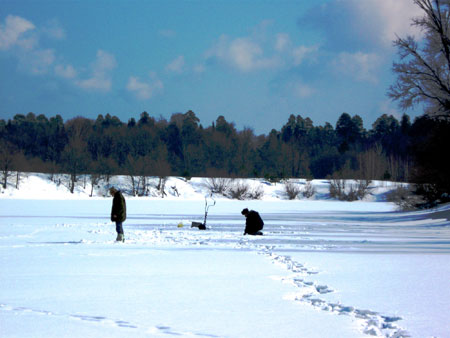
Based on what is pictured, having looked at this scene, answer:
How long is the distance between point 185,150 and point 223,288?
281 feet

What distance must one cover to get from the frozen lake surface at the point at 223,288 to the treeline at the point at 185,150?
56.3m

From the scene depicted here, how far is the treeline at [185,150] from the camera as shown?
2965 inches

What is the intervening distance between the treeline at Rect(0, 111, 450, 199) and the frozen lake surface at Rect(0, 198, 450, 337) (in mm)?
56284

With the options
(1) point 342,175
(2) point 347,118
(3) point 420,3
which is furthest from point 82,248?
(2) point 347,118

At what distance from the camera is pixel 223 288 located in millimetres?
8312

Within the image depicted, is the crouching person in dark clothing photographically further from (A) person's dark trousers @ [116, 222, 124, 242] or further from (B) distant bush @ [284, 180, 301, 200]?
(B) distant bush @ [284, 180, 301, 200]

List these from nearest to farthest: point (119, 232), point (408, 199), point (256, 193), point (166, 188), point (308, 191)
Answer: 1. point (119, 232)
2. point (408, 199)
3. point (256, 193)
4. point (308, 191)
5. point (166, 188)

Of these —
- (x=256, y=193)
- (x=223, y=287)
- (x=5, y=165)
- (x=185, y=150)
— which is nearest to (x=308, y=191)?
(x=256, y=193)

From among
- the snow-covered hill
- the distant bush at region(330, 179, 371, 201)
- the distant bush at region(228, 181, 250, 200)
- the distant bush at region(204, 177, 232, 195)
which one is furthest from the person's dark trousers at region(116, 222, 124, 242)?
the distant bush at region(330, 179, 371, 201)

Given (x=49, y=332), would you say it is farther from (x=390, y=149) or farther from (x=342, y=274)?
(x=390, y=149)

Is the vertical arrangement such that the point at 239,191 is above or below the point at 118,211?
above

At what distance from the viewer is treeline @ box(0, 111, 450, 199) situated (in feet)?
247

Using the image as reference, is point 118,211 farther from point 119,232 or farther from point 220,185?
point 220,185

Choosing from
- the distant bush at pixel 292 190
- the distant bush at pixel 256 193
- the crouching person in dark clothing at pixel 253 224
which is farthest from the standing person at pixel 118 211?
the distant bush at pixel 292 190
